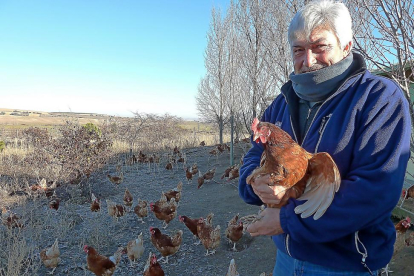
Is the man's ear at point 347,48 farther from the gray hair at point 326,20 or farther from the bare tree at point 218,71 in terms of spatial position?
the bare tree at point 218,71

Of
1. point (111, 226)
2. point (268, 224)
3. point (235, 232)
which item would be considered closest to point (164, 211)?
point (111, 226)

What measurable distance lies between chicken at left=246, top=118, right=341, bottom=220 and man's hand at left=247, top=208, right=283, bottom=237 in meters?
0.06

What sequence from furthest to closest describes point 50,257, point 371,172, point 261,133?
point 50,257
point 261,133
point 371,172

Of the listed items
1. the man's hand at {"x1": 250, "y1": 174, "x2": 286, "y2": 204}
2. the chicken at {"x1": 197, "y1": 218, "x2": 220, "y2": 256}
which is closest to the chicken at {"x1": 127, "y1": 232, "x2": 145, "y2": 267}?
the chicken at {"x1": 197, "y1": 218, "x2": 220, "y2": 256}

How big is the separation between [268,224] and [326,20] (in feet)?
3.26

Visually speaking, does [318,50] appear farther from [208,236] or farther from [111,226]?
[111,226]

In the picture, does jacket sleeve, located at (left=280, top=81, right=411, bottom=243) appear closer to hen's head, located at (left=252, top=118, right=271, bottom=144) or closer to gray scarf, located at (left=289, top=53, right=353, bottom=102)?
gray scarf, located at (left=289, top=53, right=353, bottom=102)

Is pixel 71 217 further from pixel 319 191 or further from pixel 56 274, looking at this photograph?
pixel 319 191

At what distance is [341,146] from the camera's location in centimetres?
119

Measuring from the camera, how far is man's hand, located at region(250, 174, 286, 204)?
1.29 meters

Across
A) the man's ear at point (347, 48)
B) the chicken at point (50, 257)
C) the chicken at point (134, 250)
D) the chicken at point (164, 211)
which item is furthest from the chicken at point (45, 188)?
the man's ear at point (347, 48)

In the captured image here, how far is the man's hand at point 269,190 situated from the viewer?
1.29 m

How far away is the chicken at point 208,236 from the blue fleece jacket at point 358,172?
11.4ft

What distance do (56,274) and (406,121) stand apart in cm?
494
